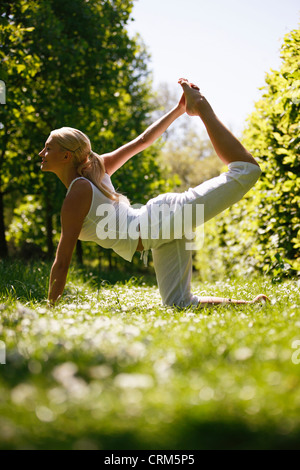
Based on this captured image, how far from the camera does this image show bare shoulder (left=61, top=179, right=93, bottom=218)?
3.91 metres

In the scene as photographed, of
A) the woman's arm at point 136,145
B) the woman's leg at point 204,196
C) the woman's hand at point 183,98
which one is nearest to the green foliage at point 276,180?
the woman's hand at point 183,98

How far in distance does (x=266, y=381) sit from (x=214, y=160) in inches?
1191

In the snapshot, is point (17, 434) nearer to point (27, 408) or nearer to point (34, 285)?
point (27, 408)

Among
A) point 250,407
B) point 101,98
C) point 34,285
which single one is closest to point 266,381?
point 250,407

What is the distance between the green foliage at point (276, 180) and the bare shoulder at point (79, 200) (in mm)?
2399

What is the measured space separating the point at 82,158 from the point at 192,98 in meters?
1.22

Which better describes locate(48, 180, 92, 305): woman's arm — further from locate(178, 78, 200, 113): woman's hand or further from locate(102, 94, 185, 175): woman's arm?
locate(178, 78, 200, 113): woman's hand

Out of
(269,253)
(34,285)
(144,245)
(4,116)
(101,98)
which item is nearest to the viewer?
(144,245)

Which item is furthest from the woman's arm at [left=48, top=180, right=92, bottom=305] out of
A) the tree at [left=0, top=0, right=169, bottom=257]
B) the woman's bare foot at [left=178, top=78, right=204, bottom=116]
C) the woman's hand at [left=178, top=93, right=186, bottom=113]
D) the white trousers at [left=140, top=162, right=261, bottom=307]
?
the tree at [left=0, top=0, right=169, bottom=257]

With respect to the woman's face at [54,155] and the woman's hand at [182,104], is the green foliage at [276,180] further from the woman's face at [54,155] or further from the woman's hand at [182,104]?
the woman's face at [54,155]

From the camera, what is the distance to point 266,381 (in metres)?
1.71

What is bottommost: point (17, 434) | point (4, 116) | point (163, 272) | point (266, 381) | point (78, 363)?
point (17, 434)

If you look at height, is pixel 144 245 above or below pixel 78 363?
above

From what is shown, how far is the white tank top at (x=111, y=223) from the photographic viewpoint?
401 cm
